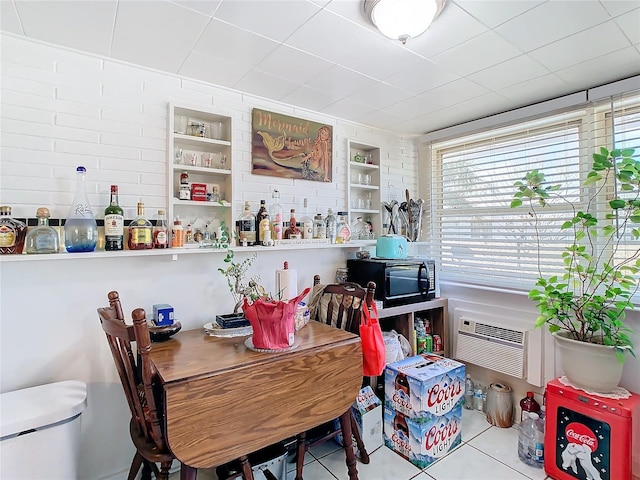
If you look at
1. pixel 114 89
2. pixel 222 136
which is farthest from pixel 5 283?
pixel 222 136

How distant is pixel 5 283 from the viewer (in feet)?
5.14

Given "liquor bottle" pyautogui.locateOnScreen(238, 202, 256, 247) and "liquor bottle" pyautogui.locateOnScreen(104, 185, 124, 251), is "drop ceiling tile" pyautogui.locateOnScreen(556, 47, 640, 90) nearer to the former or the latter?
"liquor bottle" pyautogui.locateOnScreen(238, 202, 256, 247)

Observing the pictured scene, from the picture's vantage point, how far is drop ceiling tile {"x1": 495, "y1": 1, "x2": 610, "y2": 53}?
1.39 meters

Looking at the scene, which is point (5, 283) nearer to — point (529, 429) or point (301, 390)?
point (301, 390)

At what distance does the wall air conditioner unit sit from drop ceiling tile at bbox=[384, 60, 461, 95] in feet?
5.86

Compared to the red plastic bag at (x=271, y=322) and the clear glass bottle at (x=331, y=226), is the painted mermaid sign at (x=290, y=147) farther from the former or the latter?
the red plastic bag at (x=271, y=322)

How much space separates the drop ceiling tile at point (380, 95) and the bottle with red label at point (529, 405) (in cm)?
222

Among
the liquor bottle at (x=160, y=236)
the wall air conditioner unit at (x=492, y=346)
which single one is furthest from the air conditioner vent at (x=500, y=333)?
the liquor bottle at (x=160, y=236)

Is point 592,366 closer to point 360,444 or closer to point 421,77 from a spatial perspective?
point 360,444

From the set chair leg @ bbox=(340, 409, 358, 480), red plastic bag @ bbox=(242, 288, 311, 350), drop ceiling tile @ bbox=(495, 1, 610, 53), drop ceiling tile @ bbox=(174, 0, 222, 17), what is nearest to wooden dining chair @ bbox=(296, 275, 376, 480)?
chair leg @ bbox=(340, 409, 358, 480)

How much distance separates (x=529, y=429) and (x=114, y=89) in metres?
3.17

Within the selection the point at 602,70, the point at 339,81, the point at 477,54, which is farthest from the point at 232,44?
the point at 602,70

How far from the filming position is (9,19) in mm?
1446

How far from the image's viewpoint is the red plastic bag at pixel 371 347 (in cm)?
186
